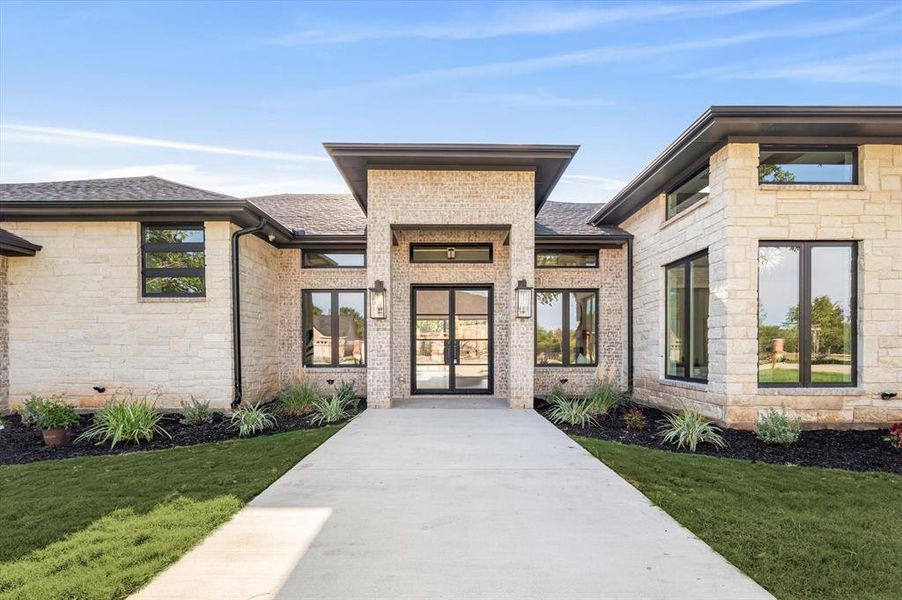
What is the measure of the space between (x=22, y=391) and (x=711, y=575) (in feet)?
38.6

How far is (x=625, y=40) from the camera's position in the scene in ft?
38.2

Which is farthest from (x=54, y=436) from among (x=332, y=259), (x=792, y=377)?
(x=792, y=377)

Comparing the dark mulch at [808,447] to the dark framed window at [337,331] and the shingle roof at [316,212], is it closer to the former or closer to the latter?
the dark framed window at [337,331]

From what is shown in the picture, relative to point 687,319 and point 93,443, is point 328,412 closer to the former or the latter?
point 93,443

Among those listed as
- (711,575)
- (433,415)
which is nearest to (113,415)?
(433,415)

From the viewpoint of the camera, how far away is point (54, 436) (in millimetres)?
6648

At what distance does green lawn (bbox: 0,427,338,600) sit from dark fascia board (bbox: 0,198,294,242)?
4.43 metres

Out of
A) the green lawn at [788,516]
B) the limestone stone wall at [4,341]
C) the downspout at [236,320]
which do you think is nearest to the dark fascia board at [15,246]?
the limestone stone wall at [4,341]

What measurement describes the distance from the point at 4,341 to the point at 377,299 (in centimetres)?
735

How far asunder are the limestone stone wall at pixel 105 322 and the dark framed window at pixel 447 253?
13.3 ft

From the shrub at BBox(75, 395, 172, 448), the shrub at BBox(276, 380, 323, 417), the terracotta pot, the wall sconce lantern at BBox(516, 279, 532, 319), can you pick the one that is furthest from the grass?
the terracotta pot

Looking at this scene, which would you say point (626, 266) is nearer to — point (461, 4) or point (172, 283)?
point (461, 4)

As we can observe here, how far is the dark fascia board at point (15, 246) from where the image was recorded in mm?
8188

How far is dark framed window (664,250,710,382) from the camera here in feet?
26.5
